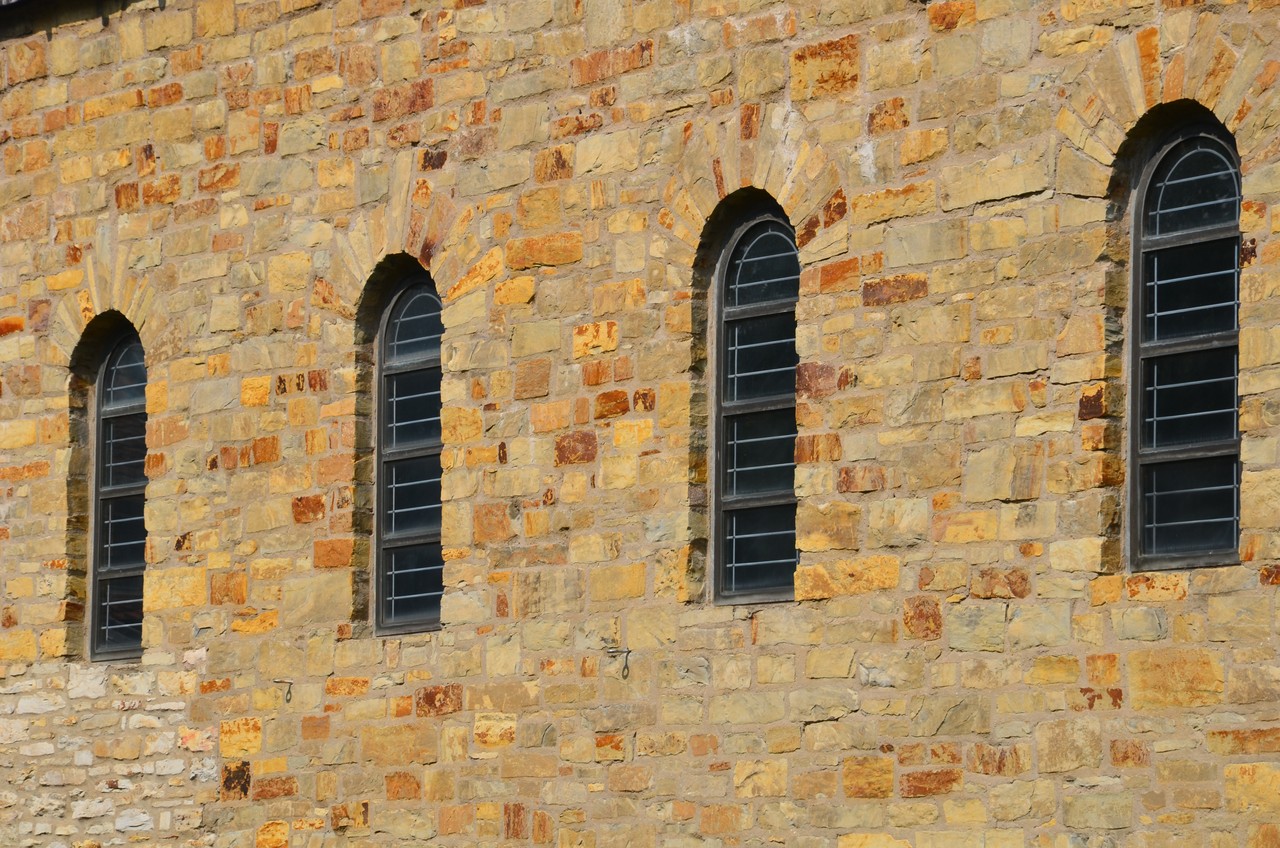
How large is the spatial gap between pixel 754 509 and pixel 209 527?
11.7 feet

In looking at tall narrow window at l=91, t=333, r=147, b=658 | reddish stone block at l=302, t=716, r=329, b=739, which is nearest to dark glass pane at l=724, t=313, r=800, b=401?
reddish stone block at l=302, t=716, r=329, b=739

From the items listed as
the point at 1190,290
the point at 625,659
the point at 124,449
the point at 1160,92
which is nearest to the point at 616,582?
the point at 625,659

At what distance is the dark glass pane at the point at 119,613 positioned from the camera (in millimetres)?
15508

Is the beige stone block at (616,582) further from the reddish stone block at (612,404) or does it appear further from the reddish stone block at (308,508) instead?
the reddish stone block at (308,508)

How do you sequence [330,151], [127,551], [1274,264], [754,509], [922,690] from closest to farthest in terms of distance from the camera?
[1274,264] < [922,690] < [754,509] < [330,151] < [127,551]

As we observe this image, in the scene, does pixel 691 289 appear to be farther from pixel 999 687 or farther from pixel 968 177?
pixel 999 687

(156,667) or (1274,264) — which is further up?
(1274,264)

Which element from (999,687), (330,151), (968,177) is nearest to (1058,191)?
(968,177)

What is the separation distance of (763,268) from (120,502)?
476cm

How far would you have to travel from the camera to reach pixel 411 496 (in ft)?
46.8

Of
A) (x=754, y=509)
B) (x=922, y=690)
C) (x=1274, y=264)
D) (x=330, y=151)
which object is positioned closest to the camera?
(x=1274, y=264)

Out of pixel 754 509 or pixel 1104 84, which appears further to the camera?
pixel 754 509

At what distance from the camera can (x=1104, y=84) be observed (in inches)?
453

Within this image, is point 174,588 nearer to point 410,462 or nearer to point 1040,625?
point 410,462
